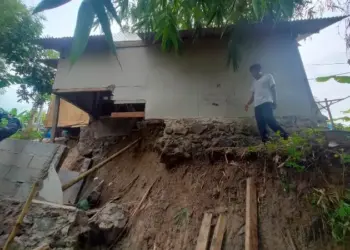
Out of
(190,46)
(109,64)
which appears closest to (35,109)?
(109,64)

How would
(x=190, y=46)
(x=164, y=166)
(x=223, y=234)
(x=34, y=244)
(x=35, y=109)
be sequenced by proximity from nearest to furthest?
(x=34, y=244) < (x=223, y=234) < (x=164, y=166) < (x=190, y=46) < (x=35, y=109)

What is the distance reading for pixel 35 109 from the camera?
9.43 meters

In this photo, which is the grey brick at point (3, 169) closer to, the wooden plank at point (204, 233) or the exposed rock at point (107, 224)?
the exposed rock at point (107, 224)

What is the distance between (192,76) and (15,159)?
3.63m

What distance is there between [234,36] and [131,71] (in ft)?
10.0

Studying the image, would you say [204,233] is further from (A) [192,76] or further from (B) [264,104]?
(A) [192,76]

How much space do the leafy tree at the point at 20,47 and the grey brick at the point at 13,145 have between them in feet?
7.74

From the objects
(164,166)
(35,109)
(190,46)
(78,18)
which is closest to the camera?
(78,18)

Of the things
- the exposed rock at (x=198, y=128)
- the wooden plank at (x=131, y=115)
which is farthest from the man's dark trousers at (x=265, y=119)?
the wooden plank at (x=131, y=115)

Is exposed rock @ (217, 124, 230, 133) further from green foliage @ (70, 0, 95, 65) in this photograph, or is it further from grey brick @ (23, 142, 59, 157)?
green foliage @ (70, 0, 95, 65)

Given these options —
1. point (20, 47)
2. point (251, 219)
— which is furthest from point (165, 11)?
point (20, 47)

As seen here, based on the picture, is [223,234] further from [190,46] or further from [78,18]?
[190,46]

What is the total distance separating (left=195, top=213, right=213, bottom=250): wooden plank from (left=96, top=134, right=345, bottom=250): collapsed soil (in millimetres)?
116

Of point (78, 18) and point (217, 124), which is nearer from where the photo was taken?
point (78, 18)
